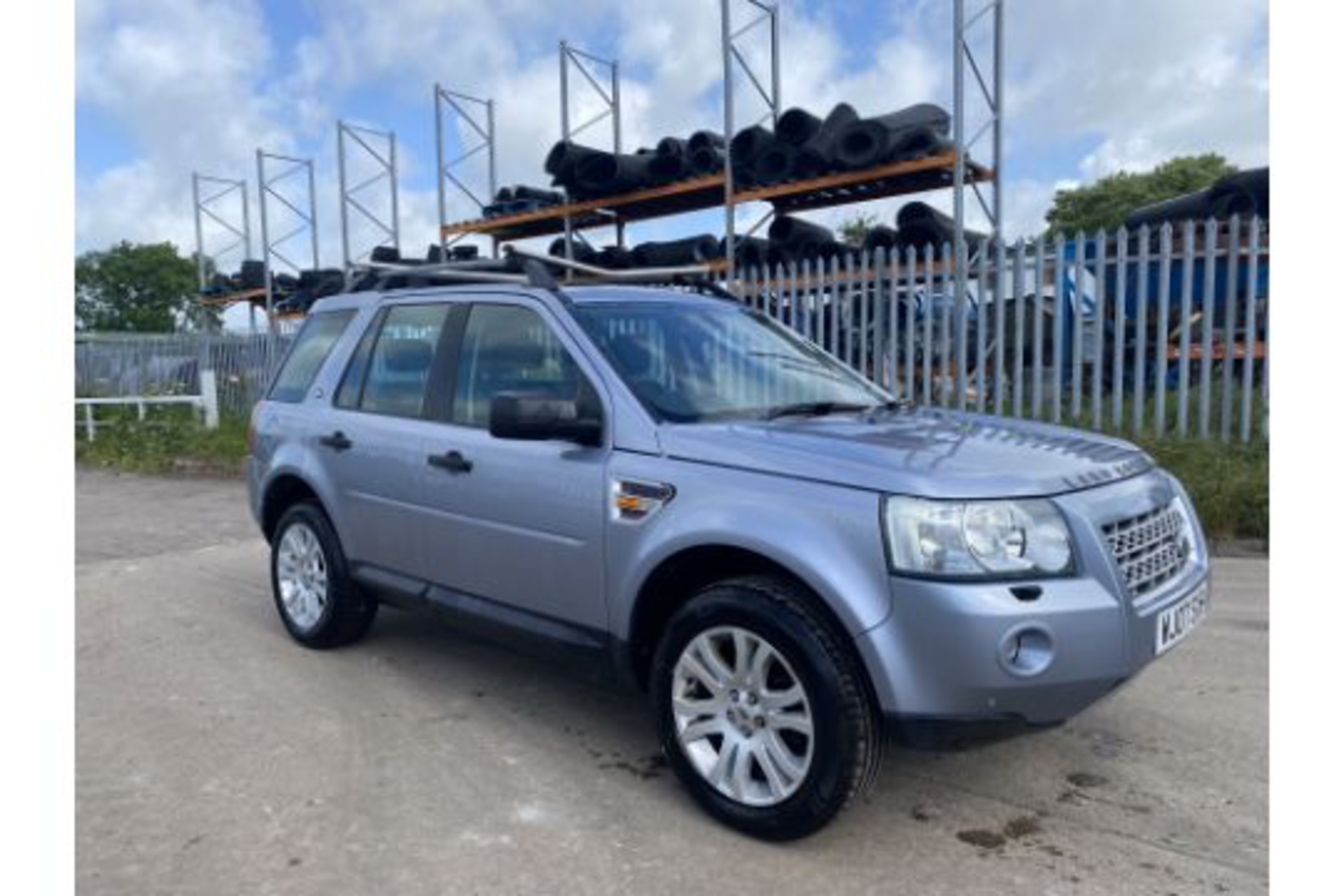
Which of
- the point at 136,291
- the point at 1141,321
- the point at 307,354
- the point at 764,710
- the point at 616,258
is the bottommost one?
the point at 764,710

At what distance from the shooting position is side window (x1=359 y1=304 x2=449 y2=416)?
4.48m

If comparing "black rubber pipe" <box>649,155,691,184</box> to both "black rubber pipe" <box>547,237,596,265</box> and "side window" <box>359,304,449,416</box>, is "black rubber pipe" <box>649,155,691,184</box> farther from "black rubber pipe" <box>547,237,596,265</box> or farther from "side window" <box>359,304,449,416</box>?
"side window" <box>359,304,449,416</box>

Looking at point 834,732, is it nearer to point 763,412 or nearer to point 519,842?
point 519,842

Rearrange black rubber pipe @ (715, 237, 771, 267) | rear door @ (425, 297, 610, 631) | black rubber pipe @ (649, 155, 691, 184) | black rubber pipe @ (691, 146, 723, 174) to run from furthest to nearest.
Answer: black rubber pipe @ (649, 155, 691, 184) → black rubber pipe @ (691, 146, 723, 174) → black rubber pipe @ (715, 237, 771, 267) → rear door @ (425, 297, 610, 631)

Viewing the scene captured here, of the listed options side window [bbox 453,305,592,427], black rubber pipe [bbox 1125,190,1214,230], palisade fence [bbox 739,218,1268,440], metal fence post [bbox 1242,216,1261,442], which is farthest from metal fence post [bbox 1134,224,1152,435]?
side window [bbox 453,305,592,427]

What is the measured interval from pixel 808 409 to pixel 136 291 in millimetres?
66329

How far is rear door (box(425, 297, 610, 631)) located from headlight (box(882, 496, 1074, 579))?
1.11 metres

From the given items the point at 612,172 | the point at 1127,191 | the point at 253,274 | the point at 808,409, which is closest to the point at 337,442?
the point at 808,409

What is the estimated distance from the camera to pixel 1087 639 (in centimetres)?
275

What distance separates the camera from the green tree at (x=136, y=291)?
6000cm

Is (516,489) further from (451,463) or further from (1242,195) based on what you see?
(1242,195)

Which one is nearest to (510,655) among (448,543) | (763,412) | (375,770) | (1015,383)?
(448,543)

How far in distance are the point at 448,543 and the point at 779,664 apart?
168 cm

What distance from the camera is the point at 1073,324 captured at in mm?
8859
